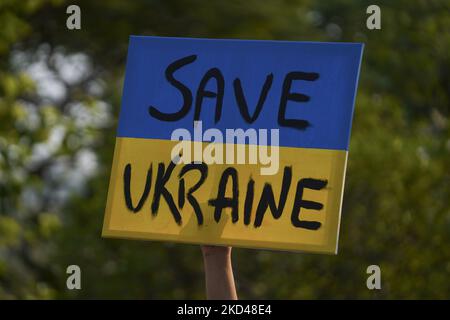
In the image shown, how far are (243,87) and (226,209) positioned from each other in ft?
1.27

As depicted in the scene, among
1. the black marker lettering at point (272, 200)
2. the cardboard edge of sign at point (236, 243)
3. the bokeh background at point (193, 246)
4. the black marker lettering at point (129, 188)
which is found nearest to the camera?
the cardboard edge of sign at point (236, 243)

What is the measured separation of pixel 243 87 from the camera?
143 inches

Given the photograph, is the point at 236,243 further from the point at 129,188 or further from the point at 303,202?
the point at 129,188

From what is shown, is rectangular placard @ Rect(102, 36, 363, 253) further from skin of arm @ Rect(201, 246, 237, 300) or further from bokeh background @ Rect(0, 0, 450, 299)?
bokeh background @ Rect(0, 0, 450, 299)

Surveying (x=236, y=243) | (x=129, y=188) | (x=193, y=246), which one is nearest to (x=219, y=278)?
(x=236, y=243)

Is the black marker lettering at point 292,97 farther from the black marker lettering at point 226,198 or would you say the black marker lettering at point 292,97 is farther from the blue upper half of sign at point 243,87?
the black marker lettering at point 226,198

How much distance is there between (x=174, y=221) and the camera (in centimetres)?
355

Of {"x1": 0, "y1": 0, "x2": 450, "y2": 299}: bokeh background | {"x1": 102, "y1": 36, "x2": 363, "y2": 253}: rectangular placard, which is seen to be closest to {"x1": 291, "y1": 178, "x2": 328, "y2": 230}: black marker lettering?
{"x1": 102, "y1": 36, "x2": 363, "y2": 253}: rectangular placard

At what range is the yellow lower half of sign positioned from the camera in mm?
3441

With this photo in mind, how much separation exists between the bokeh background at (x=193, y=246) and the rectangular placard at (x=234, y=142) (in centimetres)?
249

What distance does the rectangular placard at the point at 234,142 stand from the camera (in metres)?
3.48

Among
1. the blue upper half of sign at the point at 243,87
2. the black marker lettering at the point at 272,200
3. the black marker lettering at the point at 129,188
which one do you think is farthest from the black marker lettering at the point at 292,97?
the black marker lettering at the point at 129,188

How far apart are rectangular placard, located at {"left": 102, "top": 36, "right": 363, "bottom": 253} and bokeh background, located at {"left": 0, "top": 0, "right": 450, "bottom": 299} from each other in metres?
2.49

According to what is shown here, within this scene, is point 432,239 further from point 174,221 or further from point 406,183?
point 174,221
